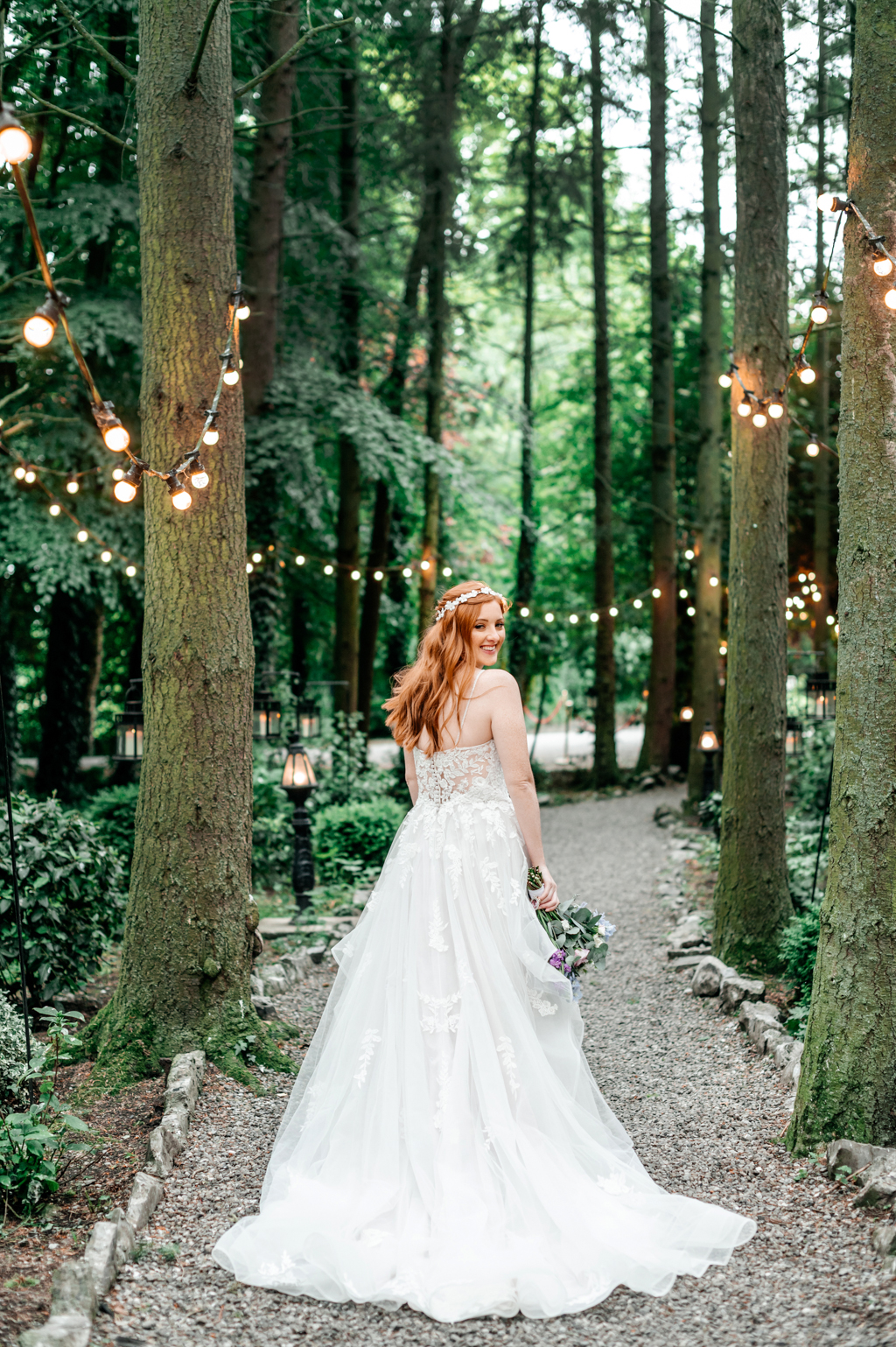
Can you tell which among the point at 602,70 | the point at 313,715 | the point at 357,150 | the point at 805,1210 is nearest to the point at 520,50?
the point at 602,70

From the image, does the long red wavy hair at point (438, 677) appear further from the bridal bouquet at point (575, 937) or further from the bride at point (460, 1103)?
the bridal bouquet at point (575, 937)

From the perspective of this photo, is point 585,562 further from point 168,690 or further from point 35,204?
point 168,690

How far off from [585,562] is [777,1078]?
17.8m

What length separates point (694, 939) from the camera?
7.14 m

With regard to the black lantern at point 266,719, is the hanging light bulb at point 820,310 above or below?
above

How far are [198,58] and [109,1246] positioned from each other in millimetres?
4677

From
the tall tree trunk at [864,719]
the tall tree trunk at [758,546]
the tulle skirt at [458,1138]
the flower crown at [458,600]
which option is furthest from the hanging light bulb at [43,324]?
the tall tree trunk at [758,546]

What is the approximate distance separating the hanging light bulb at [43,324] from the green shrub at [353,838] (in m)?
6.84

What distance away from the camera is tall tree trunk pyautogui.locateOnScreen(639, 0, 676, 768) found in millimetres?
15828

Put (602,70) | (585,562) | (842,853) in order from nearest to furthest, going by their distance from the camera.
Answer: (842,853) → (602,70) → (585,562)

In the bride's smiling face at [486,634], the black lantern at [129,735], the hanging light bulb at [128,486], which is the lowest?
the black lantern at [129,735]

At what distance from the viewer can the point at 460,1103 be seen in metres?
3.44

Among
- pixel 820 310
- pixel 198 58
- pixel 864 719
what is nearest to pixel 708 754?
pixel 820 310

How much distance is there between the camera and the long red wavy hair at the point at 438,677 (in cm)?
380
